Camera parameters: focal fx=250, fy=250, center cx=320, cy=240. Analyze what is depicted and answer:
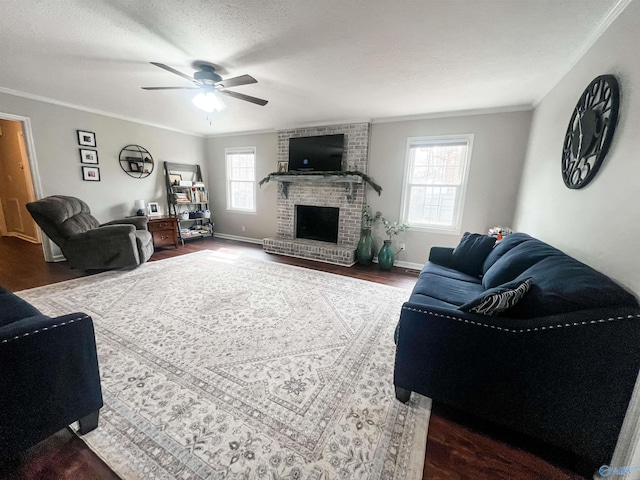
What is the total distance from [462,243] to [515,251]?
849mm

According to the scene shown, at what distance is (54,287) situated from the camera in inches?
116

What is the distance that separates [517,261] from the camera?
1.82 metres

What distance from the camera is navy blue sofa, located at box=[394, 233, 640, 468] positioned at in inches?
41.3

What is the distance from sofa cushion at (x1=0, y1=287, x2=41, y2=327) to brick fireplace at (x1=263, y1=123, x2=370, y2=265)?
11.5ft

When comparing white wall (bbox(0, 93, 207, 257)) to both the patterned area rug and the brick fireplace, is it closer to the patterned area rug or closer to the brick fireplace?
the patterned area rug

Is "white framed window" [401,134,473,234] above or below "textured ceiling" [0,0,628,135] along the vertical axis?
below

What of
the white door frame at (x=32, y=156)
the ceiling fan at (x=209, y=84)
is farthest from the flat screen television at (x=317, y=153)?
the white door frame at (x=32, y=156)

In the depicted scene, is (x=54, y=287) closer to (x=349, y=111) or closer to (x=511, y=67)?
(x=349, y=111)

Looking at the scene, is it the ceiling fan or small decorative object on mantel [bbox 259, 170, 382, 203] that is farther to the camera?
small decorative object on mantel [bbox 259, 170, 382, 203]

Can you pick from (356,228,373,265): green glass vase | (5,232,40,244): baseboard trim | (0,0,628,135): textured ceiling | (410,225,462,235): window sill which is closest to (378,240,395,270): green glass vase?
(356,228,373,265): green glass vase

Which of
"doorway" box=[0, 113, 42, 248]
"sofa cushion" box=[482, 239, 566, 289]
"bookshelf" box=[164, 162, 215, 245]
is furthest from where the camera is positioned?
"bookshelf" box=[164, 162, 215, 245]

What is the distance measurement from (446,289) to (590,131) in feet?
4.63

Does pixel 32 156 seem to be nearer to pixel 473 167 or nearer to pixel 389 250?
pixel 389 250

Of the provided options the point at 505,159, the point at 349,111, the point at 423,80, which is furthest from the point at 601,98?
the point at 349,111
